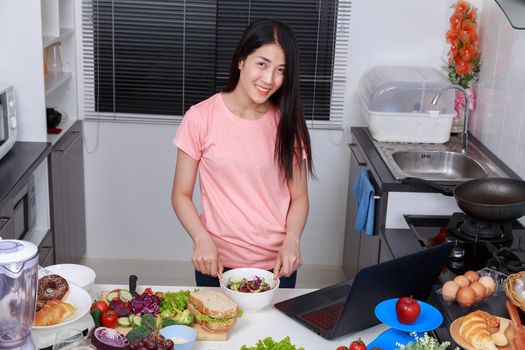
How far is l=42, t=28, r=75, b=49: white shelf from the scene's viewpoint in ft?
11.7

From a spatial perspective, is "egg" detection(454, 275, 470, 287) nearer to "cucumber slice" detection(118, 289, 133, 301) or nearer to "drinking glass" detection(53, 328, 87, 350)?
"cucumber slice" detection(118, 289, 133, 301)

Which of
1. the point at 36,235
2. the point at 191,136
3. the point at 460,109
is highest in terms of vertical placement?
the point at 191,136

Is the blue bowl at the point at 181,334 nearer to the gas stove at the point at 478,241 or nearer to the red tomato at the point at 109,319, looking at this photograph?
the red tomato at the point at 109,319

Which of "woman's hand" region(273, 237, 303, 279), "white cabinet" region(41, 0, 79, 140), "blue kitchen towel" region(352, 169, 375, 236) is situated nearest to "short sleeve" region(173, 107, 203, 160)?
"woman's hand" region(273, 237, 303, 279)

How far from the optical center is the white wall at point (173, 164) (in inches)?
160

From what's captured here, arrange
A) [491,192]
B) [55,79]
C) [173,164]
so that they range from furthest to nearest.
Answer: [173,164] < [55,79] < [491,192]

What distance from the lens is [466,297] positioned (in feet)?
6.63

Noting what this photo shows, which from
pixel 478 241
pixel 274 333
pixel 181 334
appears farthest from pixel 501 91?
pixel 181 334

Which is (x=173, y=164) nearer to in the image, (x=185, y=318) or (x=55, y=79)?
(x=55, y=79)

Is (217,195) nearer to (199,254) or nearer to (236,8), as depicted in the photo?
(199,254)

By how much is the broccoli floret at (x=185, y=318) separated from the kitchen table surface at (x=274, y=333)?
56 millimetres

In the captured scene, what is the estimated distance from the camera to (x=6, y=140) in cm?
326

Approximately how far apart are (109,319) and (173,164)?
237 centimetres

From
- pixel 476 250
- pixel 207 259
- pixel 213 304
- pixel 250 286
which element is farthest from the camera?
pixel 476 250
